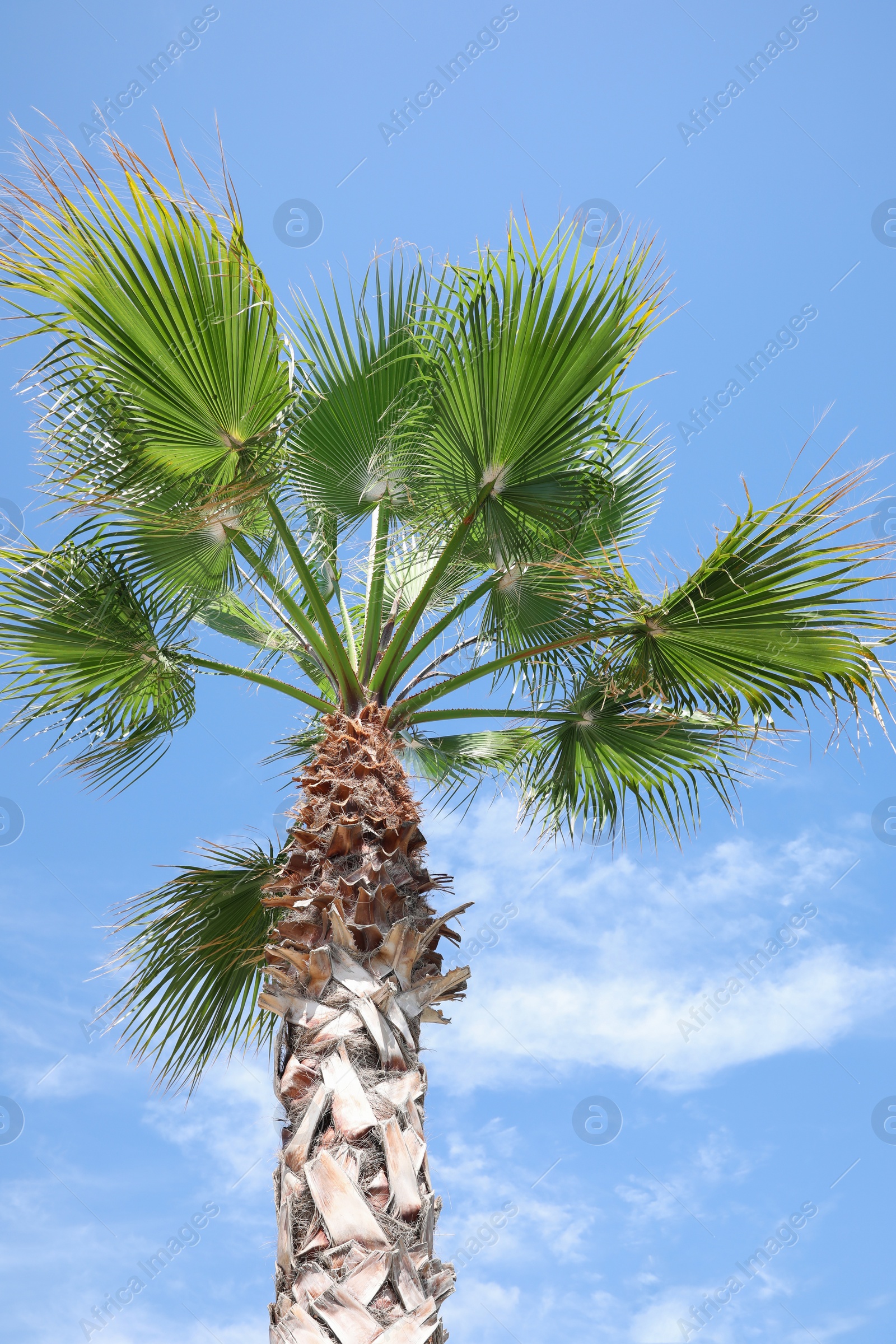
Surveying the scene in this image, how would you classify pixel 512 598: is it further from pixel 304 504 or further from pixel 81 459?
pixel 81 459

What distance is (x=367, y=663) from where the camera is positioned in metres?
5.81

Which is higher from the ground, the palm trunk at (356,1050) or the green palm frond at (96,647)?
the green palm frond at (96,647)

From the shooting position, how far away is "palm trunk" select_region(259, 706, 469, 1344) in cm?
421

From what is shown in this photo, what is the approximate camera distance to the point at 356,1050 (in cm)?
466

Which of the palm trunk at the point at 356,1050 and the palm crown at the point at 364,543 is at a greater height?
the palm crown at the point at 364,543

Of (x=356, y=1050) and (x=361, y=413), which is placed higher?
(x=361, y=413)

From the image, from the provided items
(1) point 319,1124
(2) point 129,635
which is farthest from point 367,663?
(1) point 319,1124

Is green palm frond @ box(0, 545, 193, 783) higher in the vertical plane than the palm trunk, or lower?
higher

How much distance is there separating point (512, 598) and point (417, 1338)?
3.77 m

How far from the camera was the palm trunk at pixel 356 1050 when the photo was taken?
421 cm

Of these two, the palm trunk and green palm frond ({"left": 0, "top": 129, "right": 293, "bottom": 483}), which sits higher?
green palm frond ({"left": 0, "top": 129, "right": 293, "bottom": 483})

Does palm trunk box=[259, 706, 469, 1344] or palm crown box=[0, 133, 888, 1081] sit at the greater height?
palm crown box=[0, 133, 888, 1081]

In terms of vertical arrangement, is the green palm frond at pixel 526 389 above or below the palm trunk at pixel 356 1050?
above

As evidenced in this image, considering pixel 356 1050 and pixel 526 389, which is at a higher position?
pixel 526 389
